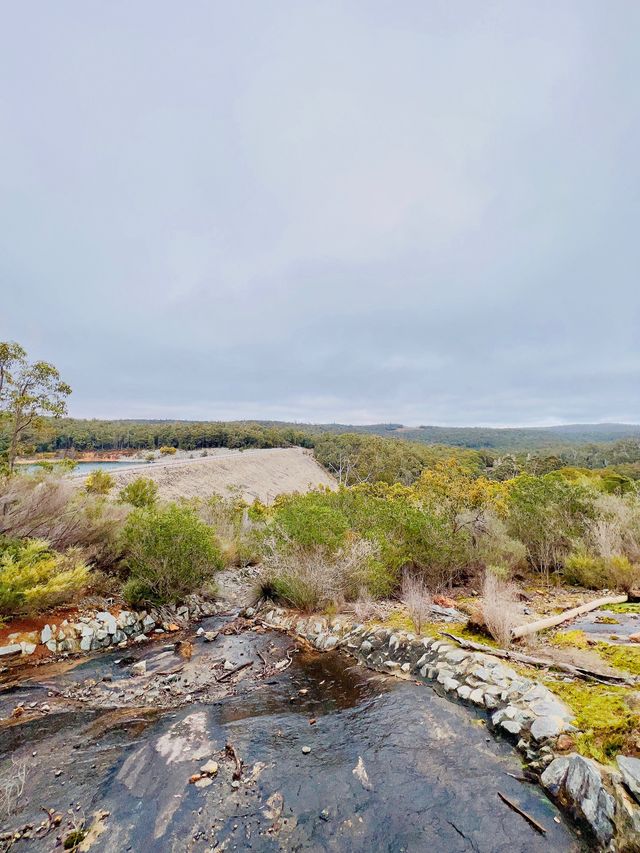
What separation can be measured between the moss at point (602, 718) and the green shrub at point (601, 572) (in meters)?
7.93

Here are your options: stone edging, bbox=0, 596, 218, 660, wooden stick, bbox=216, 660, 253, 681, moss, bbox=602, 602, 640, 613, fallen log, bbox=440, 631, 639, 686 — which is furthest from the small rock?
stone edging, bbox=0, 596, 218, 660

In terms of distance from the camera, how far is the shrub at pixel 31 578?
22.9 ft

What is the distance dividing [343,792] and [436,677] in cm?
264

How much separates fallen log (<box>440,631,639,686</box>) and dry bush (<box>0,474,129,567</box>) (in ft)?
30.3

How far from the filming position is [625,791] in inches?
140

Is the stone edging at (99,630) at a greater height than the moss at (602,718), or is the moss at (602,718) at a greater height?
Result: the moss at (602,718)

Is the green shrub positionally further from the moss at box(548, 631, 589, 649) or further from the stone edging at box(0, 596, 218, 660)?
the stone edging at box(0, 596, 218, 660)

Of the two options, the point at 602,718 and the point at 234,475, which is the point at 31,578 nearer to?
the point at 602,718

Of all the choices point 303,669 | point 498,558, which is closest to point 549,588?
point 498,558

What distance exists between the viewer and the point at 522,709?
497cm

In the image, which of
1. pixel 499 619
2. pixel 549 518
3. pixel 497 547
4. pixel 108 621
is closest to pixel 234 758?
pixel 499 619

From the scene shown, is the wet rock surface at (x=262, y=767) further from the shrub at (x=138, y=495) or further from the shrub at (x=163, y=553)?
the shrub at (x=138, y=495)

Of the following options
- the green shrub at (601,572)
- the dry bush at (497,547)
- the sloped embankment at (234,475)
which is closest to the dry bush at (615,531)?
the green shrub at (601,572)

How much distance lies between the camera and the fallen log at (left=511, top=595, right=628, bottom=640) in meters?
7.43
